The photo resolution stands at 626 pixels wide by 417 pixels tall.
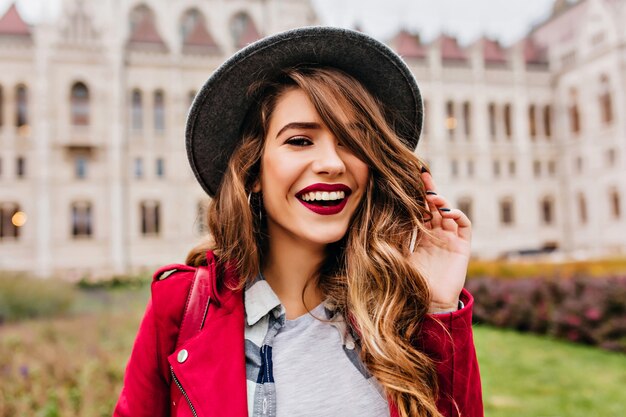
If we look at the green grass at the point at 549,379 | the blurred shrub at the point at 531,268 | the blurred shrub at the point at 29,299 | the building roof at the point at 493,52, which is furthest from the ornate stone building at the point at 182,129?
the green grass at the point at 549,379

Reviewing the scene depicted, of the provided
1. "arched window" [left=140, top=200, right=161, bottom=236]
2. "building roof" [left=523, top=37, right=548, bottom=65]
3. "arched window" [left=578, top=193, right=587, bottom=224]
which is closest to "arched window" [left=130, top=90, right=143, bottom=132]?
"arched window" [left=140, top=200, right=161, bottom=236]

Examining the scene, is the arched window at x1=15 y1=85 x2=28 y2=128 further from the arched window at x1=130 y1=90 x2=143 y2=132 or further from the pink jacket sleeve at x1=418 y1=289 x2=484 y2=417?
the pink jacket sleeve at x1=418 y1=289 x2=484 y2=417

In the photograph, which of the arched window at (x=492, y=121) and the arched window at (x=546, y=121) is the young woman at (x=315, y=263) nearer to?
the arched window at (x=492, y=121)

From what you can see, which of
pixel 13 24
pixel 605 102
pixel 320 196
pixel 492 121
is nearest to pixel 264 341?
pixel 320 196

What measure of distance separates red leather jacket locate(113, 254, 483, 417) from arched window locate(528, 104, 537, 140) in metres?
37.8

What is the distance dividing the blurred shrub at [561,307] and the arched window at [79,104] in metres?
25.3

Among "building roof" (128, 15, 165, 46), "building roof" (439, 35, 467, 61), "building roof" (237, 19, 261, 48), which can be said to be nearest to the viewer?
"building roof" (128, 15, 165, 46)

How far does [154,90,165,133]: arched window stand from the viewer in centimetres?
2980

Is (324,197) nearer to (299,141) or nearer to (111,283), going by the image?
(299,141)

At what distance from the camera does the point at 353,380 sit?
1404mm

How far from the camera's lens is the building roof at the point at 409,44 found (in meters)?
35.1

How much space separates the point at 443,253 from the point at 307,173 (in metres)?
0.50

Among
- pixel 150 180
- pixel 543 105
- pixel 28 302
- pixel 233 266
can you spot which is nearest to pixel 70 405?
pixel 233 266

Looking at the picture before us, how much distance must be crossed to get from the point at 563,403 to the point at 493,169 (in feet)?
102
